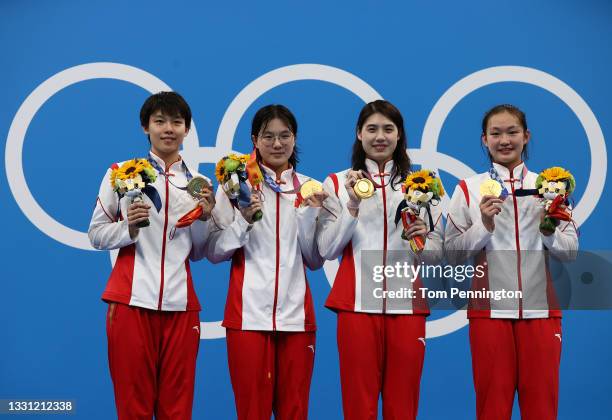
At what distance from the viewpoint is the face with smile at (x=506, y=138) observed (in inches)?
155

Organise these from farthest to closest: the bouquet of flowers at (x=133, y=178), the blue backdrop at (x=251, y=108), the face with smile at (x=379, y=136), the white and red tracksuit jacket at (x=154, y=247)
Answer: the blue backdrop at (x=251, y=108) → the face with smile at (x=379, y=136) → the white and red tracksuit jacket at (x=154, y=247) → the bouquet of flowers at (x=133, y=178)

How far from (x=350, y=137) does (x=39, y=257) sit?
7.01 feet

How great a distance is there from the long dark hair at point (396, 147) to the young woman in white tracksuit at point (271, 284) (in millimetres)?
328

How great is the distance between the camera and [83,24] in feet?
17.7

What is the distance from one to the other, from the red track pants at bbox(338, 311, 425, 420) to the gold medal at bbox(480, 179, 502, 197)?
65 cm

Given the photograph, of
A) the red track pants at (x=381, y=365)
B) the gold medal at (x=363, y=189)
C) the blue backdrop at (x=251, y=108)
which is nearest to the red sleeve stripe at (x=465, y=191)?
the gold medal at (x=363, y=189)

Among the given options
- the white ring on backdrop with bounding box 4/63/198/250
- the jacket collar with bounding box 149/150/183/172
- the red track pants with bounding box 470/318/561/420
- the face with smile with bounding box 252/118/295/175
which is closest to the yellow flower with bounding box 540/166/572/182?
the red track pants with bounding box 470/318/561/420

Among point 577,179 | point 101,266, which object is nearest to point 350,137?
point 577,179

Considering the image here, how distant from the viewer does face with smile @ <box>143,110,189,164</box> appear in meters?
3.94

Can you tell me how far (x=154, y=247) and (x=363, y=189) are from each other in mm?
991

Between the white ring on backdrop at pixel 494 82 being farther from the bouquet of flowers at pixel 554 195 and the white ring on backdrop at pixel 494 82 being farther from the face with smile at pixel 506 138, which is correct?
the bouquet of flowers at pixel 554 195

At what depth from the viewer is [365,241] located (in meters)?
3.81

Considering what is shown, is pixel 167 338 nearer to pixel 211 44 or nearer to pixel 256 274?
pixel 256 274

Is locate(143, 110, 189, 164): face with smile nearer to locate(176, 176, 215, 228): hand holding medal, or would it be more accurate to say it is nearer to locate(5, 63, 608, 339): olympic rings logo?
locate(176, 176, 215, 228): hand holding medal
